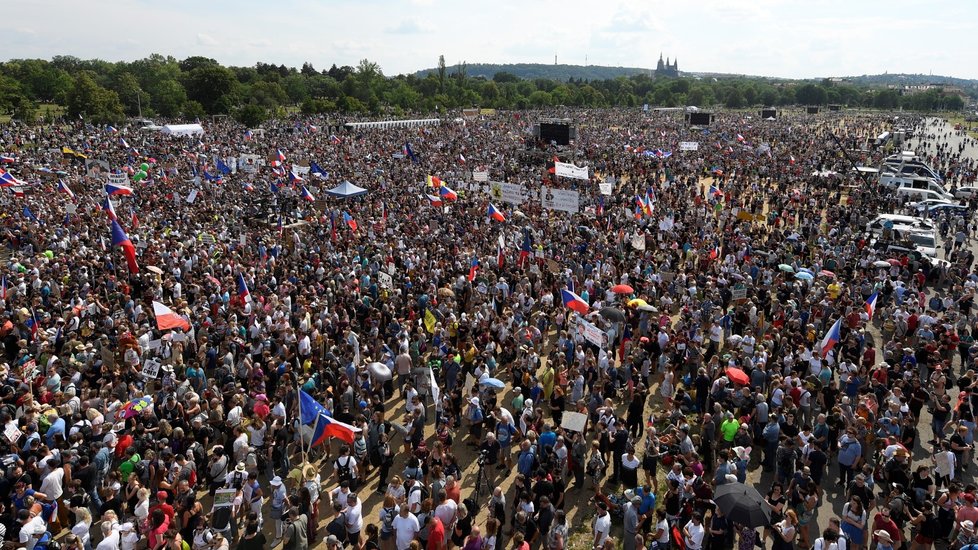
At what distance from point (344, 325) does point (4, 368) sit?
20.3 feet

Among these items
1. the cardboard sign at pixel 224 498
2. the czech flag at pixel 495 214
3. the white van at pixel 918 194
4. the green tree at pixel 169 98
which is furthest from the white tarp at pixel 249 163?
the green tree at pixel 169 98

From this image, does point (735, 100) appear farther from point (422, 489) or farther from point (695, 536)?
point (422, 489)

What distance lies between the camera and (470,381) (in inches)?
454

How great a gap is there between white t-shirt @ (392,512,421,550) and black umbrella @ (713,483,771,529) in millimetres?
3736

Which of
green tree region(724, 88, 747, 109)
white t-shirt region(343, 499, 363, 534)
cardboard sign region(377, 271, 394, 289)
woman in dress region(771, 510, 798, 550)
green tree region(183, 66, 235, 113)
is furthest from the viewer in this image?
green tree region(724, 88, 747, 109)

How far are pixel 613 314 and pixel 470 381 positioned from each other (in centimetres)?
416

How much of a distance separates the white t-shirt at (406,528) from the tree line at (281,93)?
64.1 metres

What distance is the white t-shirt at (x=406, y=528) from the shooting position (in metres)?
7.83

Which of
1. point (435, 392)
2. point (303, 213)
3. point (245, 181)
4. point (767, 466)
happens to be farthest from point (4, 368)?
point (245, 181)

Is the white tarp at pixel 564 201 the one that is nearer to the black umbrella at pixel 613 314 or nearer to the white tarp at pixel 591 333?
the black umbrella at pixel 613 314

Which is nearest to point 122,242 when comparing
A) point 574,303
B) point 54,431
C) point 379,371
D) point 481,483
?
point 54,431

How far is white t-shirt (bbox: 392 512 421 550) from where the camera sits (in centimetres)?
783

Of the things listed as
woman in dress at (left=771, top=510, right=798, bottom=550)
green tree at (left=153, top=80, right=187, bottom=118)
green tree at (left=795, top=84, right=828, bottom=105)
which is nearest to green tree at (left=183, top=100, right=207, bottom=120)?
green tree at (left=153, top=80, right=187, bottom=118)

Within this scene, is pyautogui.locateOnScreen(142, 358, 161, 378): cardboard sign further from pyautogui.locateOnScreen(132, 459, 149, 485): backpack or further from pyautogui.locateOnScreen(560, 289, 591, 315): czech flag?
pyautogui.locateOnScreen(560, 289, 591, 315): czech flag
